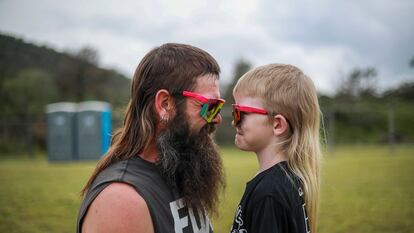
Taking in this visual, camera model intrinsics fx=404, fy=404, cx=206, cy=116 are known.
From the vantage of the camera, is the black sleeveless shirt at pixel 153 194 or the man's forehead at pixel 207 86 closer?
the black sleeveless shirt at pixel 153 194

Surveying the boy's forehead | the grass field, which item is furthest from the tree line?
the boy's forehead

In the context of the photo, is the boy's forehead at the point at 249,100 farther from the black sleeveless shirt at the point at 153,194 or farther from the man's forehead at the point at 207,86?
the black sleeveless shirt at the point at 153,194

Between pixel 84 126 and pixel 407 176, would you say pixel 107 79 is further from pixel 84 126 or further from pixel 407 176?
pixel 407 176

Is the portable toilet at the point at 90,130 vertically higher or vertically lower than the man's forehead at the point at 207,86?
lower

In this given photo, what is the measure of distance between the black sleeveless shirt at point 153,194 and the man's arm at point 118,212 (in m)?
0.02

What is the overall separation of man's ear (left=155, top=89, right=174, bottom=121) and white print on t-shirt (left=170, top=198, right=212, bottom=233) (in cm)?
41

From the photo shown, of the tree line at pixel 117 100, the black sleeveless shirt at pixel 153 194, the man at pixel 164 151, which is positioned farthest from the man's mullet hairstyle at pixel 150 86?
the tree line at pixel 117 100

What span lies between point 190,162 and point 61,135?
2056cm

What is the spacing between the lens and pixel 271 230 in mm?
1765

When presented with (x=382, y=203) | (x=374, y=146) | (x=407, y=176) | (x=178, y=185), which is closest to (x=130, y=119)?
(x=178, y=185)

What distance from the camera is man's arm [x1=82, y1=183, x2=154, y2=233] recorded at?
5.05 feet

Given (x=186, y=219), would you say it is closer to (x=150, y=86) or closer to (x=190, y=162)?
(x=190, y=162)

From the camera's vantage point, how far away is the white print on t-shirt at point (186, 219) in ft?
5.84

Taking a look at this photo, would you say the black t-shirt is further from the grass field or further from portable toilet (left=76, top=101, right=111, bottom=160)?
portable toilet (left=76, top=101, right=111, bottom=160)
